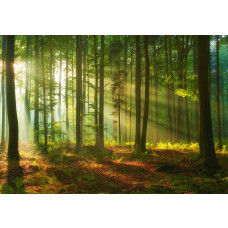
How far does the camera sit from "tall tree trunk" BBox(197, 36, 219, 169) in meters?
5.16

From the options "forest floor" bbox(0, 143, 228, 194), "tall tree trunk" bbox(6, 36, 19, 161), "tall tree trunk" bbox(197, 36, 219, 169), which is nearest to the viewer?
"forest floor" bbox(0, 143, 228, 194)

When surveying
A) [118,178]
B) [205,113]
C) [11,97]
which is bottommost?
[118,178]

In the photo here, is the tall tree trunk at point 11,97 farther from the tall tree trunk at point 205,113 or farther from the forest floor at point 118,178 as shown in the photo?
the tall tree trunk at point 205,113

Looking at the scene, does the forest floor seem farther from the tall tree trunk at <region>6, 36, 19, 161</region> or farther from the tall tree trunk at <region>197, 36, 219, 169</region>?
the tall tree trunk at <region>6, 36, 19, 161</region>

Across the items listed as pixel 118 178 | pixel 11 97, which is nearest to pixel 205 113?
pixel 118 178

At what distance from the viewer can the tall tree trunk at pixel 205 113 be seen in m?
5.16

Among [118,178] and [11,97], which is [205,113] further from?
[11,97]

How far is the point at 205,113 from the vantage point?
17.4 ft

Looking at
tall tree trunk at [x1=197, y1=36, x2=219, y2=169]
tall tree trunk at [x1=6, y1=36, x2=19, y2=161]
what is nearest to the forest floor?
tall tree trunk at [x1=197, y1=36, x2=219, y2=169]

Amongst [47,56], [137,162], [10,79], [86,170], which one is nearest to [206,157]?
[137,162]

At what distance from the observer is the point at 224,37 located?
21.9 feet
